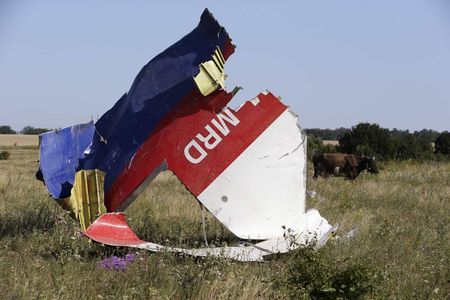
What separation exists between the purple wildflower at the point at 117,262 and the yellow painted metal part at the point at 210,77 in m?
1.59

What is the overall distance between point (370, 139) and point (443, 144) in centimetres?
1086

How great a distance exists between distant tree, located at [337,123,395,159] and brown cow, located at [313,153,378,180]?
1787cm

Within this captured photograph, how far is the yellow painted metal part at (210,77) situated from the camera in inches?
217

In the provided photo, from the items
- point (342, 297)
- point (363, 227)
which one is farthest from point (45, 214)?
point (342, 297)

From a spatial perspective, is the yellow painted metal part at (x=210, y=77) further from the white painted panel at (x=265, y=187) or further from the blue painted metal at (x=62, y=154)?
the blue painted metal at (x=62, y=154)

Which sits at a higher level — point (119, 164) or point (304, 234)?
point (119, 164)

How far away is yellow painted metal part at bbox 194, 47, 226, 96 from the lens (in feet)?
18.1

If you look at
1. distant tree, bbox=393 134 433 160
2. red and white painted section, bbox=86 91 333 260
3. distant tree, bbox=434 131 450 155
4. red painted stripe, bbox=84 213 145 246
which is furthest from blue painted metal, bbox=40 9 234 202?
distant tree, bbox=434 131 450 155

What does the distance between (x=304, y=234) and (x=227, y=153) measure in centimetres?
104

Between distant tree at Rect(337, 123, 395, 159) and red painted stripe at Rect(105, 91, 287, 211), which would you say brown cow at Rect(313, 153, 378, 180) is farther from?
distant tree at Rect(337, 123, 395, 159)

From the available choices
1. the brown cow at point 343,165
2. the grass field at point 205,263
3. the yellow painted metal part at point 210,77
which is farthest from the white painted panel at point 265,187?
the brown cow at point 343,165

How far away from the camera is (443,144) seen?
156 ft

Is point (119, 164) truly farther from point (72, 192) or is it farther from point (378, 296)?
point (378, 296)

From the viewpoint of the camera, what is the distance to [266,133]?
18.9 feet
